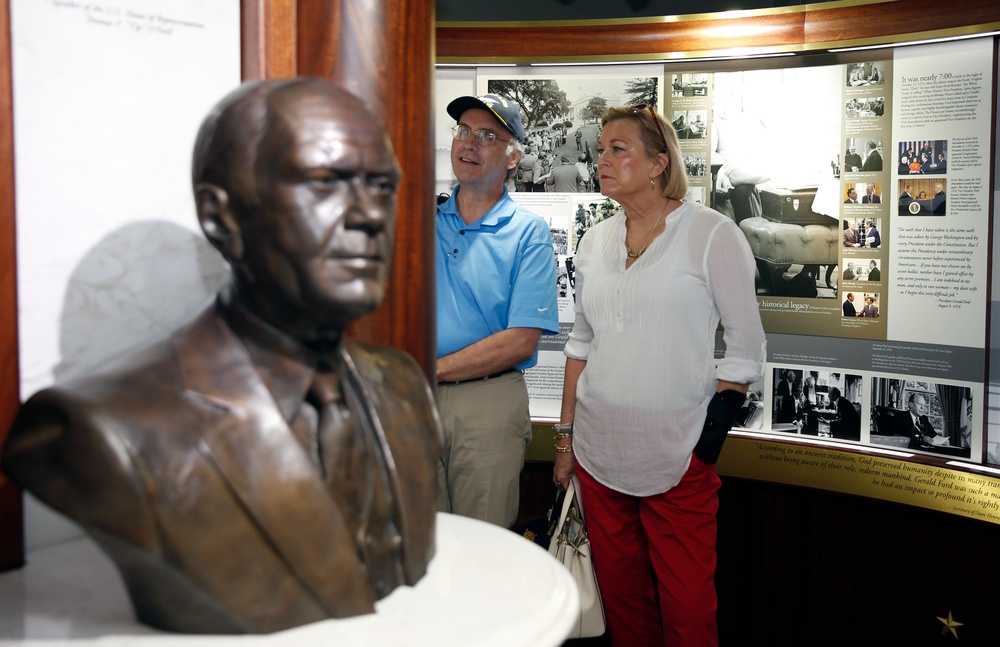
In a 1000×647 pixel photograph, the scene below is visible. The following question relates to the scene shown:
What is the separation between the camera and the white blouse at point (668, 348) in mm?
3002

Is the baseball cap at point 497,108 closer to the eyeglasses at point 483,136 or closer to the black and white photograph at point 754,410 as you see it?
the eyeglasses at point 483,136

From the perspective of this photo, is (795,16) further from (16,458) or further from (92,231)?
(16,458)

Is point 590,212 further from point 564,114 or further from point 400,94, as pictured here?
point 400,94

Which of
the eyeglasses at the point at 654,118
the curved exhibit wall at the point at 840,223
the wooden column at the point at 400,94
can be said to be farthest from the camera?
the curved exhibit wall at the point at 840,223

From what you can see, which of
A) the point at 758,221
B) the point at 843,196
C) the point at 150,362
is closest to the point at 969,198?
the point at 843,196

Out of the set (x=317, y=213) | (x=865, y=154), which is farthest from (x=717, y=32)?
(x=317, y=213)

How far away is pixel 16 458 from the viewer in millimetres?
1260

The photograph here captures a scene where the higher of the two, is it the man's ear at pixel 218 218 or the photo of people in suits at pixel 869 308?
the man's ear at pixel 218 218

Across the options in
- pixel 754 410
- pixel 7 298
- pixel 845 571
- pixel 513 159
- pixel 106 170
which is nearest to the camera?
pixel 7 298

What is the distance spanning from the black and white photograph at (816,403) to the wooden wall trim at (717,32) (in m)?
1.31

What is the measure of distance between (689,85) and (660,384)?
1542mm

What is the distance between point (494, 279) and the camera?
3.16 meters

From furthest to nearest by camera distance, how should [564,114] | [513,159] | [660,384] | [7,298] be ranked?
1. [564,114]
2. [513,159]
3. [660,384]
4. [7,298]

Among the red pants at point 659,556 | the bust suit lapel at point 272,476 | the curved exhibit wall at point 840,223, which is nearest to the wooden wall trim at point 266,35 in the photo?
the bust suit lapel at point 272,476
